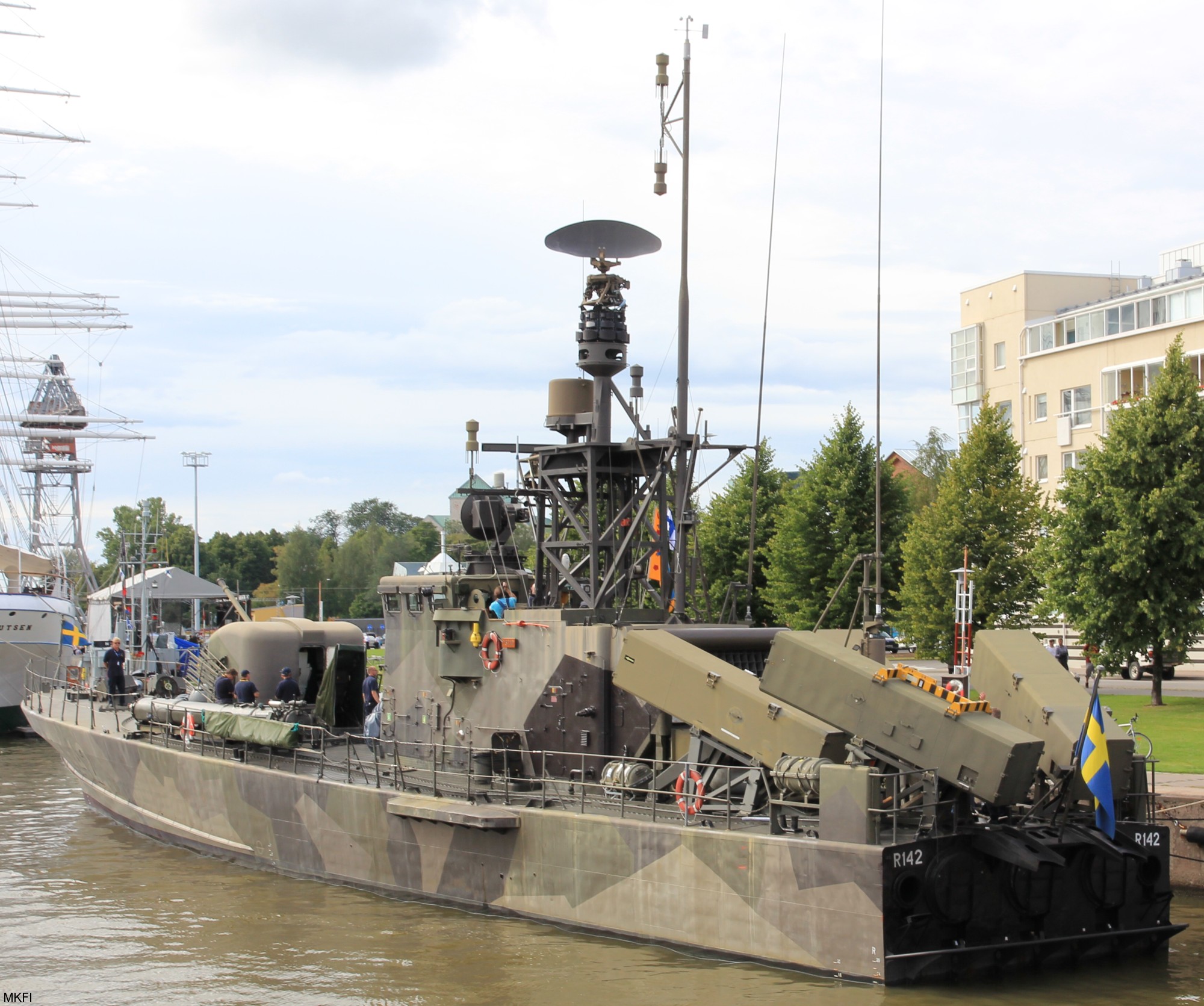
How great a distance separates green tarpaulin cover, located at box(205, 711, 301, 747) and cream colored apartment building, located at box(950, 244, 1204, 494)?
29820 millimetres

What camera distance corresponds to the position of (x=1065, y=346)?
48.5 metres

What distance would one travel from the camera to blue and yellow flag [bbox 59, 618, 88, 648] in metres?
40.9

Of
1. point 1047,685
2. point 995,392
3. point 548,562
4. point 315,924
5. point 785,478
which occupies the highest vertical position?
point 995,392

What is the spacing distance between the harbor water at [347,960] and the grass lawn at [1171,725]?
3.99 meters

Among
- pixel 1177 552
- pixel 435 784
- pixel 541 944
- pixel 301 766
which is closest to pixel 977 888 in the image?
pixel 541 944

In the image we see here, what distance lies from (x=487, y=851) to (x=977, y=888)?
563cm

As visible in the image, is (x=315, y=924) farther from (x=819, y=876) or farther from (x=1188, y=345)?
(x=1188, y=345)

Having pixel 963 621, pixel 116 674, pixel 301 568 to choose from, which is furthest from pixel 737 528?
pixel 301 568

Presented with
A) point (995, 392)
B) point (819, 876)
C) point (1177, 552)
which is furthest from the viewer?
point (995, 392)

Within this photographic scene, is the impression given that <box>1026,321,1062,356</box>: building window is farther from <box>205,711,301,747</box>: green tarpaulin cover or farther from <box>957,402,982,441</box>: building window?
<box>205,711,301,747</box>: green tarpaulin cover

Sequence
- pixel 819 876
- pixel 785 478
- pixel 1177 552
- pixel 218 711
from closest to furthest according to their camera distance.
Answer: pixel 819 876, pixel 218 711, pixel 1177 552, pixel 785 478

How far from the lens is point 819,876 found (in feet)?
38.5

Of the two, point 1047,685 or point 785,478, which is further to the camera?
point 785,478

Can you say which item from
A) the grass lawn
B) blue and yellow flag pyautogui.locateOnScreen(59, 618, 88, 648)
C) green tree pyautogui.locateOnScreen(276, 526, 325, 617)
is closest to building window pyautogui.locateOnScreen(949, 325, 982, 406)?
the grass lawn
